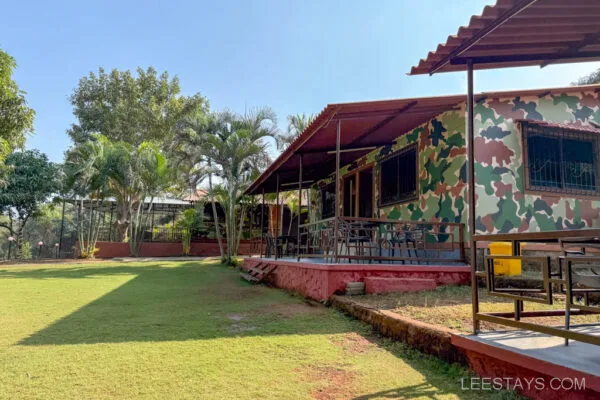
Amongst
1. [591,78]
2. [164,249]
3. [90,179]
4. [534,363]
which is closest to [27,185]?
[90,179]

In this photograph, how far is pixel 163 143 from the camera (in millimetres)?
26094

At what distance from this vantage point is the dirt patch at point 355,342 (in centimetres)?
381

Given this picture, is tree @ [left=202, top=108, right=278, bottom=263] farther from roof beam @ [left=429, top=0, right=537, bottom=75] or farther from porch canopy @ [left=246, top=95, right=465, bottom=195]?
roof beam @ [left=429, top=0, right=537, bottom=75]

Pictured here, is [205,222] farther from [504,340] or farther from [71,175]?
[504,340]

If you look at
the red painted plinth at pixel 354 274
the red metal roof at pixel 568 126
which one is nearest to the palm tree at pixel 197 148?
the red painted plinth at pixel 354 274

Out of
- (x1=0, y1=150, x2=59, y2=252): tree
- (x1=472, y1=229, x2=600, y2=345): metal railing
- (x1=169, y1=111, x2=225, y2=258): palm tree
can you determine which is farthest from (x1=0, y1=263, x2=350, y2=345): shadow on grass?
(x1=0, y1=150, x2=59, y2=252): tree

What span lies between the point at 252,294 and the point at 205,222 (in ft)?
50.5

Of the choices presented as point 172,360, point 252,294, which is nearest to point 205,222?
point 252,294

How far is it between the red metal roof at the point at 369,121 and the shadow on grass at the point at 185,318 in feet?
9.93

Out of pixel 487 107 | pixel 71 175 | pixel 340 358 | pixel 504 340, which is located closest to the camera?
pixel 504 340

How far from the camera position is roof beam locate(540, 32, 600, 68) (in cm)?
328

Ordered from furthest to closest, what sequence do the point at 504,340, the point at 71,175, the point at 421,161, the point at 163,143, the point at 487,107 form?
the point at 163,143 < the point at 71,175 < the point at 421,161 < the point at 487,107 < the point at 504,340

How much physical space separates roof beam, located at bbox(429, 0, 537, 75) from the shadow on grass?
3017 mm

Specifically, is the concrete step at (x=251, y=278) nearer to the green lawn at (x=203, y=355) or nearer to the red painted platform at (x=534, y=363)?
the green lawn at (x=203, y=355)
